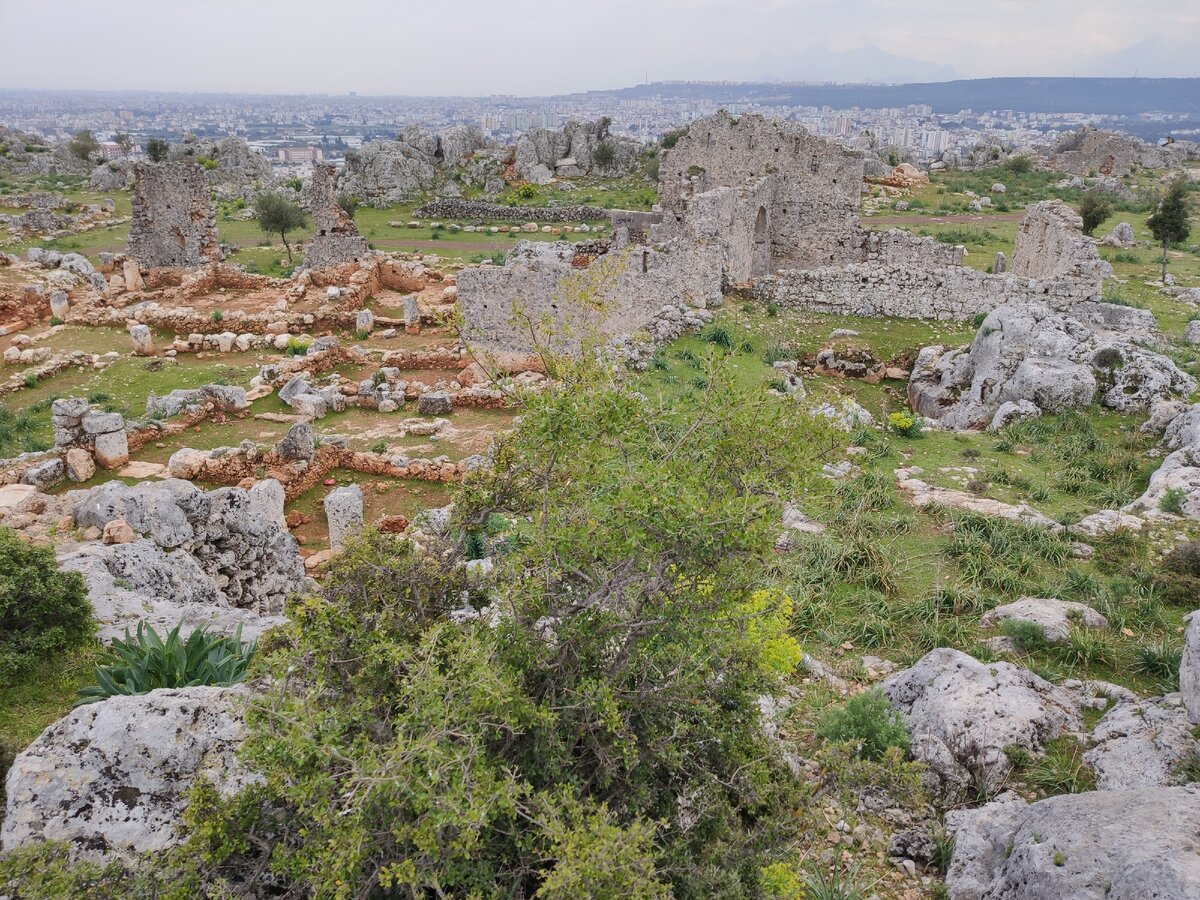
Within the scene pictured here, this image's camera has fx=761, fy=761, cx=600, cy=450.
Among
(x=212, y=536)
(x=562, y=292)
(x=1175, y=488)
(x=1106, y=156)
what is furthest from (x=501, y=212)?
(x=1106, y=156)

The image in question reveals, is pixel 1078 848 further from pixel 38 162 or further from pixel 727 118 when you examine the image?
pixel 38 162

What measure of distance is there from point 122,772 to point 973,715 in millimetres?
6196

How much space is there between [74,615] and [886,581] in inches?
327

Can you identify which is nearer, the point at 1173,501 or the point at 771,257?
the point at 1173,501

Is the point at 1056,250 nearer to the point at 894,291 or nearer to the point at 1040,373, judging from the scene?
the point at 894,291

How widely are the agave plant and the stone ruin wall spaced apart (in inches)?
760

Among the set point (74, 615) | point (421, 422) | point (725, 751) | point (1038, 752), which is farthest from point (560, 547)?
point (421, 422)

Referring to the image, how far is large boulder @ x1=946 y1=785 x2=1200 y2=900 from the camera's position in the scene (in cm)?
371

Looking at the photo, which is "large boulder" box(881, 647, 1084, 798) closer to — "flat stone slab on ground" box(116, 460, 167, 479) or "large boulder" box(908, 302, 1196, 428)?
"large boulder" box(908, 302, 1196, 428)

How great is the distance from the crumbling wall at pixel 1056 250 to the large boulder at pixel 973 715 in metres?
15.3

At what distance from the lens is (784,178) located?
2389 centimetres

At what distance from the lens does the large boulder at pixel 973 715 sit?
603cm

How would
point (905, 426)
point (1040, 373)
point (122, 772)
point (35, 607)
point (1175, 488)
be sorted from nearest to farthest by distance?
1. point (122, 772)
2. point (35, 607)
3. point (1175, 488)
4. point (905, 426)
5. point (1040, 373)

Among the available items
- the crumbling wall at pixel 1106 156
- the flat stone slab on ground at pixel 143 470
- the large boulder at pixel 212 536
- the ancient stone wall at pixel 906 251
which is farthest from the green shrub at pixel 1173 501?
the crumbling wall at pixel 1106 156
